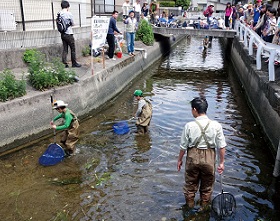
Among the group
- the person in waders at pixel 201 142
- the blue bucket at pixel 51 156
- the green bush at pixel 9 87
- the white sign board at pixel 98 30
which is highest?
the white sign board at pixel 98 30

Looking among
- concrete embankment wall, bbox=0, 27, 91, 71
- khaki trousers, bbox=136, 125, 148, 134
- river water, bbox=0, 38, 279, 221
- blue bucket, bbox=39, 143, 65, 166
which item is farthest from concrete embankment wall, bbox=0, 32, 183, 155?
khaki trousers, bbox=136, 125, 148, 134

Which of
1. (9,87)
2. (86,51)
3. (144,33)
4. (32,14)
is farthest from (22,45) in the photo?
(144,33)

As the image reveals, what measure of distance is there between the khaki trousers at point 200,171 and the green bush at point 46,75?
5.44 metres

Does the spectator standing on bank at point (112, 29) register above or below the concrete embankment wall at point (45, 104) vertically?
above

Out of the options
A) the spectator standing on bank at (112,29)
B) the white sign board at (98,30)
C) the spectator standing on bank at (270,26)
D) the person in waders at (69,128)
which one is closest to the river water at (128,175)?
the person in waders at (69,128)

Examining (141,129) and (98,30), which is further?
(98,30)

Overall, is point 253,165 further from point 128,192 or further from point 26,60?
point 26,60

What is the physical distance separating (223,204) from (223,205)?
0.02 metres

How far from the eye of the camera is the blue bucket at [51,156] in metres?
6.68

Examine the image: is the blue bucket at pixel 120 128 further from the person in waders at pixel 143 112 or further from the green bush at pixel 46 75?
the green bush at pixel 46 75

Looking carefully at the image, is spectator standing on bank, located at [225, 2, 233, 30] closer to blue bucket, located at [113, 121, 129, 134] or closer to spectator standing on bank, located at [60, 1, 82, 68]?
→ spectator standing on bank, located at [60, 1, 82, 68]

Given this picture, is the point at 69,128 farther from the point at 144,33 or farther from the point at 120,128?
the point at 144,33

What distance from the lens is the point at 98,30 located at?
35.3 feet

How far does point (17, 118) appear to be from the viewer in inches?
293
